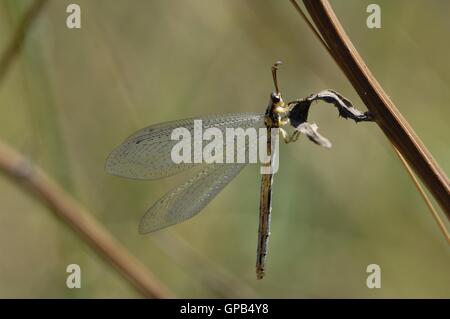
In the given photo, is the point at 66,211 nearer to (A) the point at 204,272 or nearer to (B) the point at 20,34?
(B) the point at 20,34

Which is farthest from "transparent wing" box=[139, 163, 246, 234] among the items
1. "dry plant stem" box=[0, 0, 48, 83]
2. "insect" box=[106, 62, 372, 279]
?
"dry plant stem" box=[0, 0, 48, 83]

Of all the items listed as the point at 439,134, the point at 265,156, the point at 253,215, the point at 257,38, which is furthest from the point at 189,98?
the point at 439,134

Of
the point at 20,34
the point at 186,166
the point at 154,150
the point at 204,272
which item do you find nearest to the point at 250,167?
the point at 204,272

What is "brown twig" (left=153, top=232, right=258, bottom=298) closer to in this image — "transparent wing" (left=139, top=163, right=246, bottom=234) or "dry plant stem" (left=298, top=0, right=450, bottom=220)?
"transparent wing" (left=139, top=163, right=246, bottom=234)

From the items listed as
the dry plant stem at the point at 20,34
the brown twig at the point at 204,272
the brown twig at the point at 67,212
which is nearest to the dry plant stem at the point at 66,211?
the brown twig at the point at 67,212
